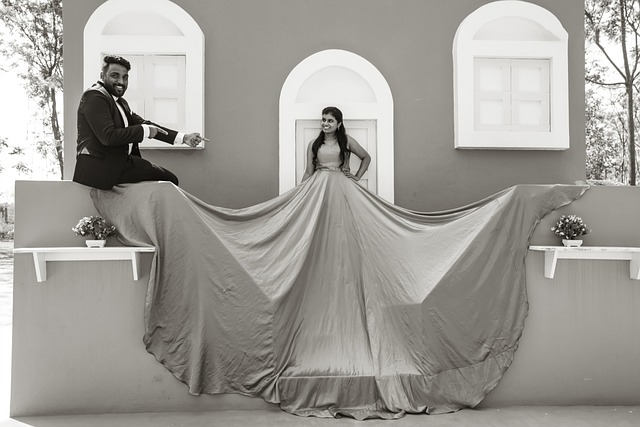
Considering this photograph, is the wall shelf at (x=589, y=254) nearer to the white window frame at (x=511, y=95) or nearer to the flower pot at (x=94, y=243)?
the white window frame at (x=511, y=95)

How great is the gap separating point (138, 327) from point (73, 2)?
3450 millimetres

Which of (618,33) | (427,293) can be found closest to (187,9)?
(427,293)

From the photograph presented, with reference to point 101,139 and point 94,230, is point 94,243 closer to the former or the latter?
point 94,230

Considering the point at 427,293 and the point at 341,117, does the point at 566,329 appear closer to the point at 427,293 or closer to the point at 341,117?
the point at 427,293

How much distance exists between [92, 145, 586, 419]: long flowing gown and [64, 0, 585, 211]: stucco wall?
41.1 inches

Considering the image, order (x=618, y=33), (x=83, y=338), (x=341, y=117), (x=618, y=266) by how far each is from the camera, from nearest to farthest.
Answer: (x=83, y=338) < (x=618, y=266) < (x=341, y=117) < (x=618, y=33)

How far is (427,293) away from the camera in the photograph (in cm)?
428

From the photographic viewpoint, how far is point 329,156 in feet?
17.1

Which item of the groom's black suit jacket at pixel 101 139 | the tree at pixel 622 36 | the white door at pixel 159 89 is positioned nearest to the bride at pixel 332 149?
the white door at pixel 159 89

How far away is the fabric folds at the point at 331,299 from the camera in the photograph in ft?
13.6

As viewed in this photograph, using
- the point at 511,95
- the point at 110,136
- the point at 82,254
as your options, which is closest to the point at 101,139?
the point at 110,136

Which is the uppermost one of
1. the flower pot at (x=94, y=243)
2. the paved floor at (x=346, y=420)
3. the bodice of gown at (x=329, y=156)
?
the bodice of gown at (x=329, y=156)

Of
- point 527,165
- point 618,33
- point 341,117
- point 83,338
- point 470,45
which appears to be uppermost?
point 618,33

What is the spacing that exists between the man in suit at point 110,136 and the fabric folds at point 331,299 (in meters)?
0.16
